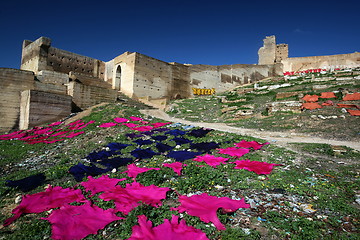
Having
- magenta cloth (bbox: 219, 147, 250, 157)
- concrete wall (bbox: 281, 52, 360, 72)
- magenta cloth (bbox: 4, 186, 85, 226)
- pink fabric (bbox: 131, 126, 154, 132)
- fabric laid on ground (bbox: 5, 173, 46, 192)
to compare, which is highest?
concrete wall (bbox: 281, 52, 360, 72)

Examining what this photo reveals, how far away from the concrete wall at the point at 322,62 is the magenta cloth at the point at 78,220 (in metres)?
42.5

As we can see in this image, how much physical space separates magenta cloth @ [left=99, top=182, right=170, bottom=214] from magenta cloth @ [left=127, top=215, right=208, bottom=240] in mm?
503

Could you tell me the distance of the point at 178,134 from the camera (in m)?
8.25

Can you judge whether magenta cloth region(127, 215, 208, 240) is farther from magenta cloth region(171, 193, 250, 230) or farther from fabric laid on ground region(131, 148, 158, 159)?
fabric laid on ground region(131, 148, 158, 159)

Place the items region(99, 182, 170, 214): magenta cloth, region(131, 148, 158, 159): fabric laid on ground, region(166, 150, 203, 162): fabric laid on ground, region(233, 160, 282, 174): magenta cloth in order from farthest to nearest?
region(131, 148, 158, 159): fabric laid on ground < region(166, 150, 203, 162): fabric laid on ground < region(233, 160, 282, 174): magenta cloth < region(99, 182, 170, 214): magenta cloth

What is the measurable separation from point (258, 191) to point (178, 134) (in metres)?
5.07

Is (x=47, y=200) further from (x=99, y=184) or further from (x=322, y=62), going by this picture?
(x=322, y=62)

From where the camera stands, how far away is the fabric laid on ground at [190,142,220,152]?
629 centimetres

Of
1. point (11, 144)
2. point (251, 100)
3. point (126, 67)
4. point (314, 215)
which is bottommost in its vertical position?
point (11, 144)

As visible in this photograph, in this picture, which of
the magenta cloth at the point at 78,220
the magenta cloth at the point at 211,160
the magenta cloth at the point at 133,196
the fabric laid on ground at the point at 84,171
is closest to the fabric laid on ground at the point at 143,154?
the fabric laid on ground at the point at 84,171

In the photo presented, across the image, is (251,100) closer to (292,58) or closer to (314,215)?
(314,215)

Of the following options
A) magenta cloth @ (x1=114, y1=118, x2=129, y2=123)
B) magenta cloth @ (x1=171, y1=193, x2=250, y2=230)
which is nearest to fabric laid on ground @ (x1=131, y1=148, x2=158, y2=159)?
magenta cloth @ (x1=171, y1=193, x2=250, y2=230)

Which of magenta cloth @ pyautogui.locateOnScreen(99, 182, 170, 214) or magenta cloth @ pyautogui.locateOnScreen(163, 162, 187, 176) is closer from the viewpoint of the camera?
magenta cloth @ pyautogui.locateOnScreen(99, 182, 170, 214)

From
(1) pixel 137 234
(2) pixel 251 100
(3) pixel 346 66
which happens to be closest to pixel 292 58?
(3) pixel 346 66
